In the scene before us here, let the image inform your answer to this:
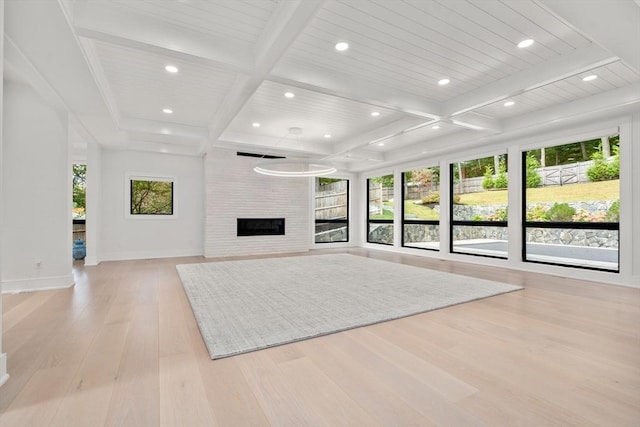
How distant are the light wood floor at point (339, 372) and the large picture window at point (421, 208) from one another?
4.61 m

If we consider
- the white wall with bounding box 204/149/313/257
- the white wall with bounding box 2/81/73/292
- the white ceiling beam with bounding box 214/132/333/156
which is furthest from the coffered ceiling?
the white wall with bounding box 204/149/313/257

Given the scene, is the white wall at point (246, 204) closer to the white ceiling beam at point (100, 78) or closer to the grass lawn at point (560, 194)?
the white ceiling beam at point (100, 78)

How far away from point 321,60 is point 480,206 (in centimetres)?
502

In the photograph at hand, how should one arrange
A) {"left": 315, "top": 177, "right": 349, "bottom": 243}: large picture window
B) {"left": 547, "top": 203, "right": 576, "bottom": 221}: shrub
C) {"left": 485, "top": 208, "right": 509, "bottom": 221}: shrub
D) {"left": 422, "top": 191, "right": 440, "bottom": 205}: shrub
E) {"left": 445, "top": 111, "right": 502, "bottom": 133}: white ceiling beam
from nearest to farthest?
1. {"left": 445, "top": 111, "right": 502, "bottom": 133}: white ceiling beam
2. {"left": 547, "top": 203, "right": 576, "bottom": 221}: shrub
3. {"left": 485, "top": 208, "right": 509, "bottom": 221}: shrub
4. {"left": 422, "top": 191, "right": 440, "bottom": 205}: shrub
5. {"left": 315, "top": 177, "right": 349, "bottom": 243}: large picture window

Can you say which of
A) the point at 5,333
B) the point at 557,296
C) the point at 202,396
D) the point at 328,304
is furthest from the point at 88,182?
the point at 557,296

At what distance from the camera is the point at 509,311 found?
3113mm

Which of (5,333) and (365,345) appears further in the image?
(5,333)

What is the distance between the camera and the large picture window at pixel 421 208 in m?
7.68

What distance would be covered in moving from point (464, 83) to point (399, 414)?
4.12 metres

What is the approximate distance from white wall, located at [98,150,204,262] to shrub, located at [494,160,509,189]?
23.1ft

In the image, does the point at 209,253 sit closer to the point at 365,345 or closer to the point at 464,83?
the point at 365,345

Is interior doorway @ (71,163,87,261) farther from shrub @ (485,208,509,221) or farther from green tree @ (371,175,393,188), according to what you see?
shrub @ (485,208,509,221)

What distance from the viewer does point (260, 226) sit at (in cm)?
790

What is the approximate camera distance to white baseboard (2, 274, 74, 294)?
12.7ft
